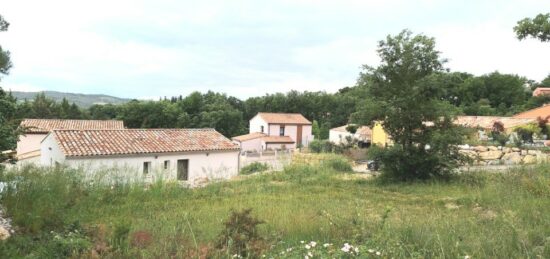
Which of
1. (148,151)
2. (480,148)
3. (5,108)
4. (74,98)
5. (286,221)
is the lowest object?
(286,221)

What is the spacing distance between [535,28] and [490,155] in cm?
1322

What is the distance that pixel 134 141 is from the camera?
73.5 feet

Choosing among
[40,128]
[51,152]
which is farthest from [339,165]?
[40,128]

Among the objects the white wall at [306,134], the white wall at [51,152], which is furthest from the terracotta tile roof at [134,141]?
the white wall at [306,134]

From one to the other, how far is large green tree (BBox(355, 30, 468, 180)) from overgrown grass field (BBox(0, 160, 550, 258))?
1273 mm

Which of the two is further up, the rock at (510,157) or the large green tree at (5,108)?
the large green tree at (5,108)

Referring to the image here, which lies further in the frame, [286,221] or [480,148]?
[480,148]

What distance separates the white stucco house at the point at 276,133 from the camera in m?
50.7

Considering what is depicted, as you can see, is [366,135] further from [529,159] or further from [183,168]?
[529,159]

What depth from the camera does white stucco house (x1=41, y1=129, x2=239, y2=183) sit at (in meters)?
19.6

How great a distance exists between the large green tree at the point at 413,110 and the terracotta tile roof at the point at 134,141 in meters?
13.5

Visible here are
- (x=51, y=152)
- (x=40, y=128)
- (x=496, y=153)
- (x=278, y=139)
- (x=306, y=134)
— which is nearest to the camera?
(x=496, y=153)

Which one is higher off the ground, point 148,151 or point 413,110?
point 413,110

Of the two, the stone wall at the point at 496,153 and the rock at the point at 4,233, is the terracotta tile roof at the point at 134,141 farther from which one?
the rock at the point at 4,233
